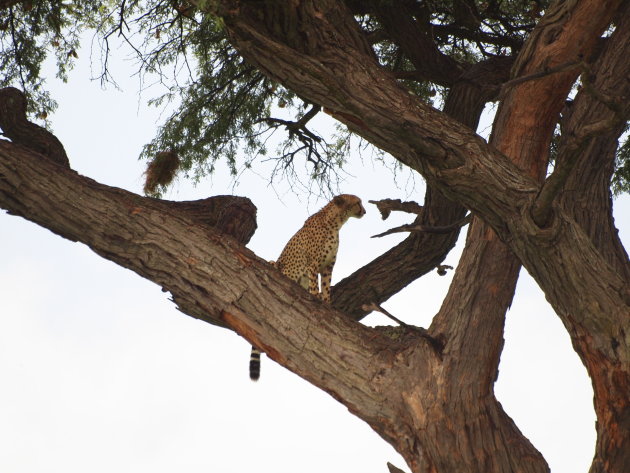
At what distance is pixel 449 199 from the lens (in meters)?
5.09

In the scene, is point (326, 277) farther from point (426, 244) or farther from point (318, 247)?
point (426, 244)

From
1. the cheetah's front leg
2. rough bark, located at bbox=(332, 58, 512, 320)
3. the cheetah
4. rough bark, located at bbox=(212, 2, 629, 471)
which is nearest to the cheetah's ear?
the cheetah

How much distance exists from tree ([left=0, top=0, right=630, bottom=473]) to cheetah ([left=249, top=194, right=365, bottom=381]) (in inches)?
46.5

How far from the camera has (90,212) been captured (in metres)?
5.16

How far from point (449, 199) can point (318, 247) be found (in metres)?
2.15

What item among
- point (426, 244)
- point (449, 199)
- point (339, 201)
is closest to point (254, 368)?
point (426, 244)

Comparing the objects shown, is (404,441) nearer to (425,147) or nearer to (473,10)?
(425,147)

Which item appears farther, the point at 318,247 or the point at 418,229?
the point at 318,247

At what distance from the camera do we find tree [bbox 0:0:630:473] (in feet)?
14.4

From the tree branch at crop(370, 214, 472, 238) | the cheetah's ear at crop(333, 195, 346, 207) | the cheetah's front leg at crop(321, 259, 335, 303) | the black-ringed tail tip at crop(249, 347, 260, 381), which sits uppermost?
the cheetah's ear at crop(333, 195, 346, 207)

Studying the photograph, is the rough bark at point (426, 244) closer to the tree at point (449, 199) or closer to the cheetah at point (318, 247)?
the cheetah at point (318, 247)

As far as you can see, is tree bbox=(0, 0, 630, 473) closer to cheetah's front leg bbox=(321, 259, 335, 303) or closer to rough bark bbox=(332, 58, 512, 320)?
rough bark bbox=(332, 58, 512, 320)

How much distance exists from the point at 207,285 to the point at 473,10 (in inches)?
145

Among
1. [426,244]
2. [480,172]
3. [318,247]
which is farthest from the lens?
[318,247]
